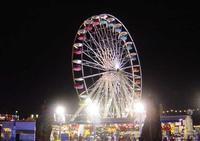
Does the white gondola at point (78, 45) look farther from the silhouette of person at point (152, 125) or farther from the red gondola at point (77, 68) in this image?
the silhouette of person at point (152, 125)

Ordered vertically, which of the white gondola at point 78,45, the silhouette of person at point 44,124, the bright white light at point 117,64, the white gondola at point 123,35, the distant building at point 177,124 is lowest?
the distant building at point 177,124

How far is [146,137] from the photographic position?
1248cm

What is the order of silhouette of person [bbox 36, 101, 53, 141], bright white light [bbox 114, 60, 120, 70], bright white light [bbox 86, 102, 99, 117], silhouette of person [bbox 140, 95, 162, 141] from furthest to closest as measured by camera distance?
bright white light [bbox 86, 102, 99, 117], bright white light [bbox 114, 60, 120, 70], silhouette of person [bbox 36, 101, 53, 141], silhouette of person [bbox 140, 95, 162, 141]

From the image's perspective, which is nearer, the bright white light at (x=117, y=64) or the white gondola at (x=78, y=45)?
the bright white light at (x=117, y=64)

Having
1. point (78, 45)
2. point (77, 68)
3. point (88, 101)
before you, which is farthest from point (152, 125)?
point (78, 45)

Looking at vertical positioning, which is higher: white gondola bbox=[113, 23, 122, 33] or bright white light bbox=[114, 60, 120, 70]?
white gondola bbox=[113, 23, 122, 33]

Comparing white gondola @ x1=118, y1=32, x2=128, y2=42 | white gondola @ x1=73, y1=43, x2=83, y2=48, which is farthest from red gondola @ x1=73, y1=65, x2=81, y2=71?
white gondola @ x1=118, y1=32, x2=128, y2=42

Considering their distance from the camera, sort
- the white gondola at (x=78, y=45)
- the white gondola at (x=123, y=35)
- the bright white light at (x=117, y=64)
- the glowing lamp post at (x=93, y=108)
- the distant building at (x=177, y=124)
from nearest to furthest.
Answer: the bright white light at (x=117, y=64) → the white gondola at (x=123, y=35) → the distant building at (x=177, y=124) → the white gondola at (x=78, y=45) → the glowing lamp post at (x=93, y=108)

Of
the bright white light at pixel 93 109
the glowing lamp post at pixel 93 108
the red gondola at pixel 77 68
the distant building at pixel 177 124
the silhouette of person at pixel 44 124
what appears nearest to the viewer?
the silhouette of person at pixel 44 124

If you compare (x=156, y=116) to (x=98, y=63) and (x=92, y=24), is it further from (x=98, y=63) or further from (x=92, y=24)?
(x=92, y=24)

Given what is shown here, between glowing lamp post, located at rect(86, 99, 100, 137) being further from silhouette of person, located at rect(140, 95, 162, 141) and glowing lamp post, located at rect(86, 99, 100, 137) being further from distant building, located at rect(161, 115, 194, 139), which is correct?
silhouette of person, located at rect(140, 95, 162, 141)

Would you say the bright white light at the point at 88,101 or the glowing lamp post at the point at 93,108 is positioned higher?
the bright white light at the point at 88,101

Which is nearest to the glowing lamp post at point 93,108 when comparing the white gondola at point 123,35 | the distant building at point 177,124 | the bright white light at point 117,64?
the bright white light at point 117,64

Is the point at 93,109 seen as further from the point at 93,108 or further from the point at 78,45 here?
the point at 78,45
